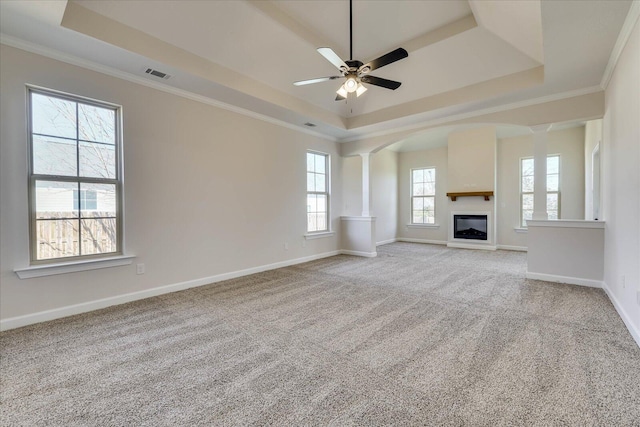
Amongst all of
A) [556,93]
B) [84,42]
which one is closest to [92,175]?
[84,42]

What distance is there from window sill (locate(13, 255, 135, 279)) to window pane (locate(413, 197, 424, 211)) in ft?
27.0

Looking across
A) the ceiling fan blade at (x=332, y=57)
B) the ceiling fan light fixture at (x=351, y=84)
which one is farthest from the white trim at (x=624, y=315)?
the ceiling fan blade at (x=332, y=57)

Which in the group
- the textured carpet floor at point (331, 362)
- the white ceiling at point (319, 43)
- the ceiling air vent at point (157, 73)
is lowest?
the textured carpet floor at point (331, 362)

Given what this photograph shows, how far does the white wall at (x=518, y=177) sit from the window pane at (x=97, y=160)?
8.80 m

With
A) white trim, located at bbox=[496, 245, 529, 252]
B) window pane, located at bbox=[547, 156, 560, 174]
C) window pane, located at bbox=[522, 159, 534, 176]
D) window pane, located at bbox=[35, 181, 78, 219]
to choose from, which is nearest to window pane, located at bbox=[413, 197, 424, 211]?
white trim, located at bbox=[496, 245, 529, 252]

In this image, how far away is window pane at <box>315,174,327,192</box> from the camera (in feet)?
21.2

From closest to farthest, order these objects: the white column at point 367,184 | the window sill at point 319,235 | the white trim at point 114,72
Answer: the white trim at point 114,72 < the window sill at point 319,235 < the white column at point 367,184

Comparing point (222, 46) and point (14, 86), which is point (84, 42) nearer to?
point (14, 86)

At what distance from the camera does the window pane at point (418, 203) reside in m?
9.48

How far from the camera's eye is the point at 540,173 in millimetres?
4535

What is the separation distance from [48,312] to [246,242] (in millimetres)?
2547

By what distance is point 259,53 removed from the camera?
13.0ft

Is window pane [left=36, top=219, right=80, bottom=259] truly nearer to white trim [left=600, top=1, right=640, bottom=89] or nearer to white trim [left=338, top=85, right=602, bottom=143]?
white trim [left=338, top=85, right=602, bottom=143]

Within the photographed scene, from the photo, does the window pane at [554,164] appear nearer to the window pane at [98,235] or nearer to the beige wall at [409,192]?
the beige wall at [409,192]
